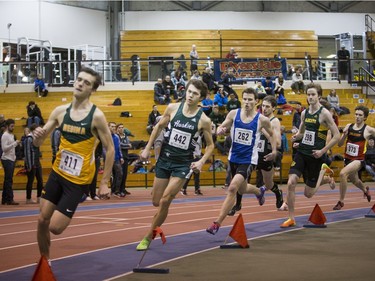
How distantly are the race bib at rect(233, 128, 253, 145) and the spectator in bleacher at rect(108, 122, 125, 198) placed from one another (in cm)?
748

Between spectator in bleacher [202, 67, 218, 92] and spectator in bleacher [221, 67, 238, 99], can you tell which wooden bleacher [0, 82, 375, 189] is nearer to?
spectator in bleacher [202, 67, 218, 92]

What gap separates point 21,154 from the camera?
76.4 ft

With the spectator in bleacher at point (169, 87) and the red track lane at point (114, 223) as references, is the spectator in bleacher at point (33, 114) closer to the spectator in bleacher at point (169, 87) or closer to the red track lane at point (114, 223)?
the spectator in bleacher at point (169, 87)

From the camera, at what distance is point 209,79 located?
28672 millimetres

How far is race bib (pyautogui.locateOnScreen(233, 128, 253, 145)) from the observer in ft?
36.1

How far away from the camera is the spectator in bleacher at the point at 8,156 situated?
17062 millimetres

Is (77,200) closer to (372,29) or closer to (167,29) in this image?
(167,29)

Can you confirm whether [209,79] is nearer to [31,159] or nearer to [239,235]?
[31,159]

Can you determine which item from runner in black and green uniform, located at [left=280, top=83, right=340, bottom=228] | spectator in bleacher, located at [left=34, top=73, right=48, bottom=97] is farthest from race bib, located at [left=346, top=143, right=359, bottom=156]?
spectator in bleacher, located at [left=34, top=73, right=48, bottom=97]

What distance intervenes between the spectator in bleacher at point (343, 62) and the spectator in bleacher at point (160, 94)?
307 inches

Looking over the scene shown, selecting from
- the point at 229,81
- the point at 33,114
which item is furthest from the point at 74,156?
the point at 229,81

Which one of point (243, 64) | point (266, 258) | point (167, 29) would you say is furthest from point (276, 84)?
point (266, 258)

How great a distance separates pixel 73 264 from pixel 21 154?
610 inches

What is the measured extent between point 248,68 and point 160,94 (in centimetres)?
353
